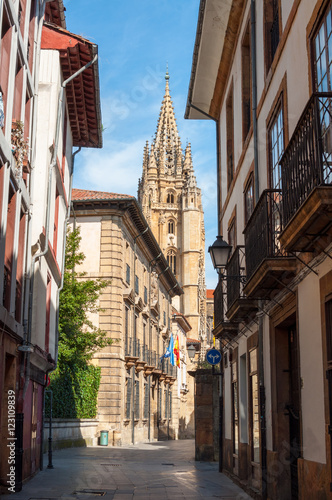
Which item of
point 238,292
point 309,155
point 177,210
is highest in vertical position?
point 177,210

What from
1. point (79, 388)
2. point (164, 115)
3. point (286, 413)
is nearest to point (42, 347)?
point (286, 413)

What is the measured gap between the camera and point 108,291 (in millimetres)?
33250

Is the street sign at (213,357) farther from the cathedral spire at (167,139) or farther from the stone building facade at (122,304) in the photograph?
the cathedral spire at (167,139)

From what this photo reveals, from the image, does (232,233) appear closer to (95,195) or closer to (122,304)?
(122,304)

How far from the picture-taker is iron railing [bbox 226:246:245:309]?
1343 centimetres

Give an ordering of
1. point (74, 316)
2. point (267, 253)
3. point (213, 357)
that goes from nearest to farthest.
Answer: point (267, 253), point (213, 357), point (74, 316)

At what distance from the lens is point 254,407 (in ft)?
44.5

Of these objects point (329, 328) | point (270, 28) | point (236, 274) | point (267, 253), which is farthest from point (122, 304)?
point (329, 328)

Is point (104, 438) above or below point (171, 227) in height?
below

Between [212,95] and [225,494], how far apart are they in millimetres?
11582

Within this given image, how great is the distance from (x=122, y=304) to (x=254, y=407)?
21132 millimetres

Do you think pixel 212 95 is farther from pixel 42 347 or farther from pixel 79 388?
pixel 79 388

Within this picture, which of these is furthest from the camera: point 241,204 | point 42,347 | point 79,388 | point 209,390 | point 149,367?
point 149,367

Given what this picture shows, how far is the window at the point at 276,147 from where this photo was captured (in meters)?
10.8
